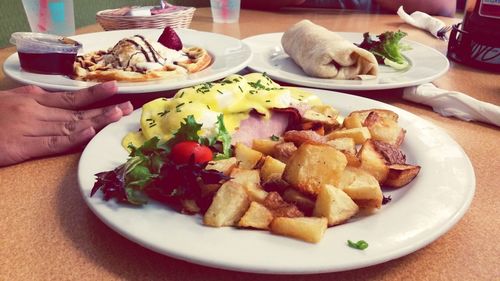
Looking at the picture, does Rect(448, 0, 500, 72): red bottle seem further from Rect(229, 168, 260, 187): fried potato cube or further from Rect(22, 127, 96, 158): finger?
Rect(22, 127, 96, 158): finger

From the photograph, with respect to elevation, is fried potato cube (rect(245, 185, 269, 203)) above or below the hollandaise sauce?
below

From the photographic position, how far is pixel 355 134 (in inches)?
46.4

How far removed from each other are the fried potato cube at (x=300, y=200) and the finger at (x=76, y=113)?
2.01 feet

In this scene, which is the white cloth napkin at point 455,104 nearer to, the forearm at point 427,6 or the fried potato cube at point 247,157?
the fried potato cube at point 247,157

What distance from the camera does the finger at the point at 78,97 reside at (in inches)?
53.0

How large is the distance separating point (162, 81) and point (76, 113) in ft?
1.06

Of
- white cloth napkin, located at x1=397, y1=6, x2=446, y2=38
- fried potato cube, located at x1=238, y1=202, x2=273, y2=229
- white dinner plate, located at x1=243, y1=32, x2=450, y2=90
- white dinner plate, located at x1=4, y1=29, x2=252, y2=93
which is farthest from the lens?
white cloth napkin, located at x1=397, y1=6, x2=446, y2=38

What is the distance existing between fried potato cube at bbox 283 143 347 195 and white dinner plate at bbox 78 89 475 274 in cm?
9

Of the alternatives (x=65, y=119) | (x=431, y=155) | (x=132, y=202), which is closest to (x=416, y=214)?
(x=431, y=155)

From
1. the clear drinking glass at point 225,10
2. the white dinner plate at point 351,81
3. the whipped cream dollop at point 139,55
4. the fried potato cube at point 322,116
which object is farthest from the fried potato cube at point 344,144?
the clear drinking glass at point 225,10

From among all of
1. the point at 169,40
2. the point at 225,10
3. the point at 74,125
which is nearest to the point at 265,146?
the point at 74,125

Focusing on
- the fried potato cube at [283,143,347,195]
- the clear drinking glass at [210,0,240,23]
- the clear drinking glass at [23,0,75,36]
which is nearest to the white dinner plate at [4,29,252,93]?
the clear drinking glass at [23,0,75,36]

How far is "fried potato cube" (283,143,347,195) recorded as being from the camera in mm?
904

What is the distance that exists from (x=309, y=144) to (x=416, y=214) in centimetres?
24
